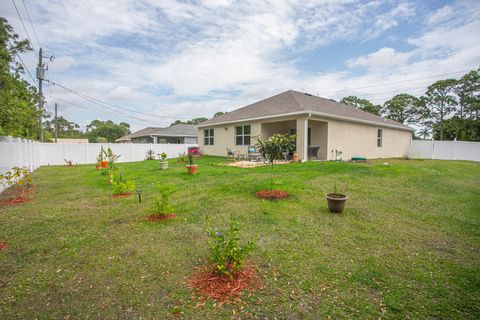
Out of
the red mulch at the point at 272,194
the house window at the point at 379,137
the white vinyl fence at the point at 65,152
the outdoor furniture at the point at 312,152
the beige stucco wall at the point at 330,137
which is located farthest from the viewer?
the house window at the point at 379,137

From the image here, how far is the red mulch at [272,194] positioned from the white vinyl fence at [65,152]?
830 cm

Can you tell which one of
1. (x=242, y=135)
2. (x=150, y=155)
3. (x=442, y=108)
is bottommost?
(x=150, y=155)

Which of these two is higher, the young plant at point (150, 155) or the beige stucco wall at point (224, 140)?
the beige stucco wall at point (224, 140)

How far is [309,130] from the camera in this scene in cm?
1473

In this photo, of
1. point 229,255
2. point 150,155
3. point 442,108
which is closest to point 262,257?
point 229,255

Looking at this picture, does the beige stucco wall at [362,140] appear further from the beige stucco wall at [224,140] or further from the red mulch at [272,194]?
the red mulch at [272,194]

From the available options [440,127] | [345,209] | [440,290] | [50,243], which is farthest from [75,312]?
[440,127]

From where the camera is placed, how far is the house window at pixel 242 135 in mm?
15469

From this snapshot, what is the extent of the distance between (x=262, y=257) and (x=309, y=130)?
41.8 feet

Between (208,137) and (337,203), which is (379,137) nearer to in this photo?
(208,137)

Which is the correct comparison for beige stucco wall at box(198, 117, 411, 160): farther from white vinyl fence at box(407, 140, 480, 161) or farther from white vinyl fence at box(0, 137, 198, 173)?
white vinyl fence at box(0, 137, 198, 173)

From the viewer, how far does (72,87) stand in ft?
72.9

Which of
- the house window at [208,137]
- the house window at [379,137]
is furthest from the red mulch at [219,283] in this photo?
the house window at [379,137]

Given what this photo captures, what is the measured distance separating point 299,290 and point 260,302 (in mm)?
456
